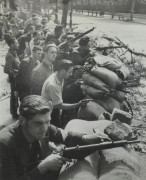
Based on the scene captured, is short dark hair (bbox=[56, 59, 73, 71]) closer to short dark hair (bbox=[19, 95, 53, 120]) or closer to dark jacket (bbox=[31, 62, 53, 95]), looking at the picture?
dark jacket (bbox=[31, 62, 53, 95])

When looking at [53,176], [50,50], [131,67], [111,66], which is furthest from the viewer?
[131,67]

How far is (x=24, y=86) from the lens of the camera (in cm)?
527

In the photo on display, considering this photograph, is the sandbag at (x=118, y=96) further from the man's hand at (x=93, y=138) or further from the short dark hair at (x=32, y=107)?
the short dark hair at (x=32, y=107)

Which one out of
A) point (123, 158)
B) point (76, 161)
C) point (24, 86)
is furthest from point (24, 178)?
point (24, 86)

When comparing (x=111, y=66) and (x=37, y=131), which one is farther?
(x=111, y=66)

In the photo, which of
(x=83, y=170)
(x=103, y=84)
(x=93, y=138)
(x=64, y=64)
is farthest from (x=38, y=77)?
(x=83, y=170)

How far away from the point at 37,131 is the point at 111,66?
3207 millimetres

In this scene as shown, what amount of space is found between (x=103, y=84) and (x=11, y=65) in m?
1.92

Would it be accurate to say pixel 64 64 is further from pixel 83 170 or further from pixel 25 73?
pixel 25 73

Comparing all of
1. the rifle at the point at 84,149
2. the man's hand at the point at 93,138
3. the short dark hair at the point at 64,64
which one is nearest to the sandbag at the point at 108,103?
the short dark hair at the point at 64,64

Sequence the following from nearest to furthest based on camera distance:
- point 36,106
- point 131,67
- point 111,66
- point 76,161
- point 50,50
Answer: point 36,106, point 76,161, point 50,50, point 111,66, point 131,67

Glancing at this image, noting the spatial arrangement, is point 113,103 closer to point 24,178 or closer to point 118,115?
point 118,115

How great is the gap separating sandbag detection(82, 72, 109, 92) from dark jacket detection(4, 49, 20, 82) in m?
1.47

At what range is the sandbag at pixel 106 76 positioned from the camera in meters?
4.78
